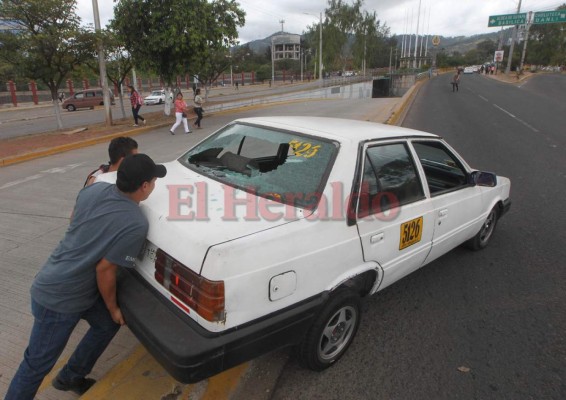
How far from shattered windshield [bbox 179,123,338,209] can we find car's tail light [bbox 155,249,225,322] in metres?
0.70

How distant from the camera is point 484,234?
164 inches

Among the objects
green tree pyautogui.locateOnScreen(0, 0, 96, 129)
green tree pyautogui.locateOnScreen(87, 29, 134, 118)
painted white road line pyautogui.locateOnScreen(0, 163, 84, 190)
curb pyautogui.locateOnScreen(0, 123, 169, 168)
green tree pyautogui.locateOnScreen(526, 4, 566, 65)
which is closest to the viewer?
painted white road line pyautogui.locateOnScreen(0, 163, 84, 190)

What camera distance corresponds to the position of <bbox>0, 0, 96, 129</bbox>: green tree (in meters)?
11.1

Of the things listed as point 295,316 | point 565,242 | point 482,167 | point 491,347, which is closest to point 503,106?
point 482,167

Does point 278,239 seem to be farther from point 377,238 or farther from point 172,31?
point 172,31

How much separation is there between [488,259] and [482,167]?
4201mm

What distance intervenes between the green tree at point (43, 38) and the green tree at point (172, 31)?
256 cm

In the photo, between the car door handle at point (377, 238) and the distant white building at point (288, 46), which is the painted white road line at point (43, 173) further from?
the distant white building at point (288, 46)

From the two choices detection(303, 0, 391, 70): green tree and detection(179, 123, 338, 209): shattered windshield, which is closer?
detection(179, 123, 338, 209): shattered windshield

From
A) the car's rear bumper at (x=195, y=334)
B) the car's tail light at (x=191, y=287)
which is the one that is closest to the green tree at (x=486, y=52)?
the car's rear bumper at (x=195, y=334)

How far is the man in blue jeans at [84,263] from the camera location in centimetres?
190

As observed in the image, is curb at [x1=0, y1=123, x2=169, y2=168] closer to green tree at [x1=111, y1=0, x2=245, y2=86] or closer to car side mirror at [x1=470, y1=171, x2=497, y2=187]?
green tree at [x1=111, y1=0, x2=245, y2=86]

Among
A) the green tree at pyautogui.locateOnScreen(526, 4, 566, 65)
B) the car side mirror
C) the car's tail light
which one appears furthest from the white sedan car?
the green tree at pyautogui.locateOnScreen(526, 4, 566, 65)

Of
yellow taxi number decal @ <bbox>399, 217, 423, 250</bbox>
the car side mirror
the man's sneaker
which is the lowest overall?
the man's sneaker
